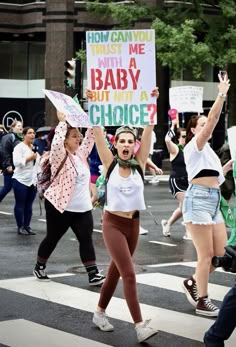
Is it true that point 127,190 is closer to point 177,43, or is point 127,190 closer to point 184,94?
point 184,94

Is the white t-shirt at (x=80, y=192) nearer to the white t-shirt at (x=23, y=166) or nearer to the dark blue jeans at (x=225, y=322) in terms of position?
the dark blue jeans at (x=225, y=322)

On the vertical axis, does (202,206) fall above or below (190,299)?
above

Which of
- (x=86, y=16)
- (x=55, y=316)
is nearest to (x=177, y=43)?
(x=86, y=16)

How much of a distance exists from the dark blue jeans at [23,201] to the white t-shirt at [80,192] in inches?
171

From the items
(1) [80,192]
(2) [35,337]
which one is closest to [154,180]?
(1) [80,192]

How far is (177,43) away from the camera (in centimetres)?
2939

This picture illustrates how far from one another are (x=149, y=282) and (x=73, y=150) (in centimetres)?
167

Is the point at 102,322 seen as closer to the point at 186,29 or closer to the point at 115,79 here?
the point at 115,79

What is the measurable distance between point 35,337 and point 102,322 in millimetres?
616

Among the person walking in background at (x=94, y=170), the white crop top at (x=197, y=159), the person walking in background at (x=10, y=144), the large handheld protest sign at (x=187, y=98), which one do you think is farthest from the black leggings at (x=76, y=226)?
the large handheld protest sign at (x=187, y=98)

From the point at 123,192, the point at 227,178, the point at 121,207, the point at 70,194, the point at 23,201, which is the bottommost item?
the point at 23,201

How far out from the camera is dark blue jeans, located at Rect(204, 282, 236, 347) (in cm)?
566

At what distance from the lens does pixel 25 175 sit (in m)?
13.2

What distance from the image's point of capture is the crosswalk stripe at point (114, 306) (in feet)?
23.1
